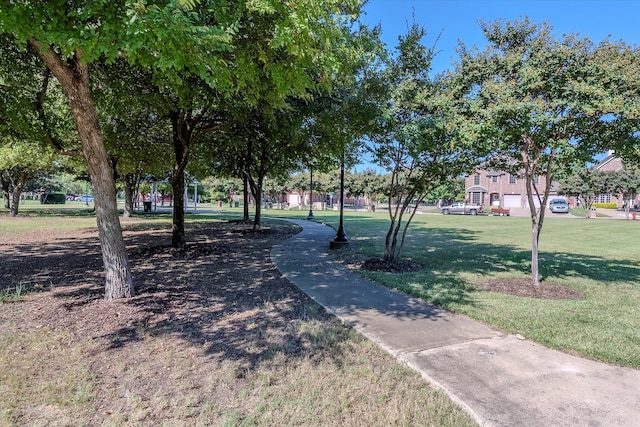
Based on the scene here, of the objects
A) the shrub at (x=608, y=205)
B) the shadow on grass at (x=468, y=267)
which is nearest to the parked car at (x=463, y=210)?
the shrub at (x=608, y=205)

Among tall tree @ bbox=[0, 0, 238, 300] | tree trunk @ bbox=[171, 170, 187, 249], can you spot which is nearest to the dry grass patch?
tall tree @ bbox=[0, 0, 238, 300]

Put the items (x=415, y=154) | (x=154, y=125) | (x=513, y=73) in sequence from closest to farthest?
(x=513, y=73), (x=415, y=154), (x=154, y=125)

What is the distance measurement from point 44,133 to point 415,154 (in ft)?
22.1

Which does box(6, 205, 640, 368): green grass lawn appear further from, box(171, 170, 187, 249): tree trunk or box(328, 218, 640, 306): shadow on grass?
box(171, 170, 187, 249): tree trunk

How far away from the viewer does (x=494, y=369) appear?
3.55m

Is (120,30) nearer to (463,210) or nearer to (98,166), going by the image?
(98,166)

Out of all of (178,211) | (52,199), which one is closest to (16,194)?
(178,211)

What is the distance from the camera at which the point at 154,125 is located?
13672mm

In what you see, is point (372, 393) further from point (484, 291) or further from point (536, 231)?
point (536, 231)

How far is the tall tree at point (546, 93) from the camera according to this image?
5.49 metres

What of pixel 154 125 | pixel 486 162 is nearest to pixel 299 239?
pixel 154 125

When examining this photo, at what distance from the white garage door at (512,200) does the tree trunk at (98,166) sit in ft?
194

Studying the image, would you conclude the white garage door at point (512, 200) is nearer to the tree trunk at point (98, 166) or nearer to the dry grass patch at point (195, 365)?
the dry grass patch at point (195, 365)

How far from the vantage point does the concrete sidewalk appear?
9.41 feet
